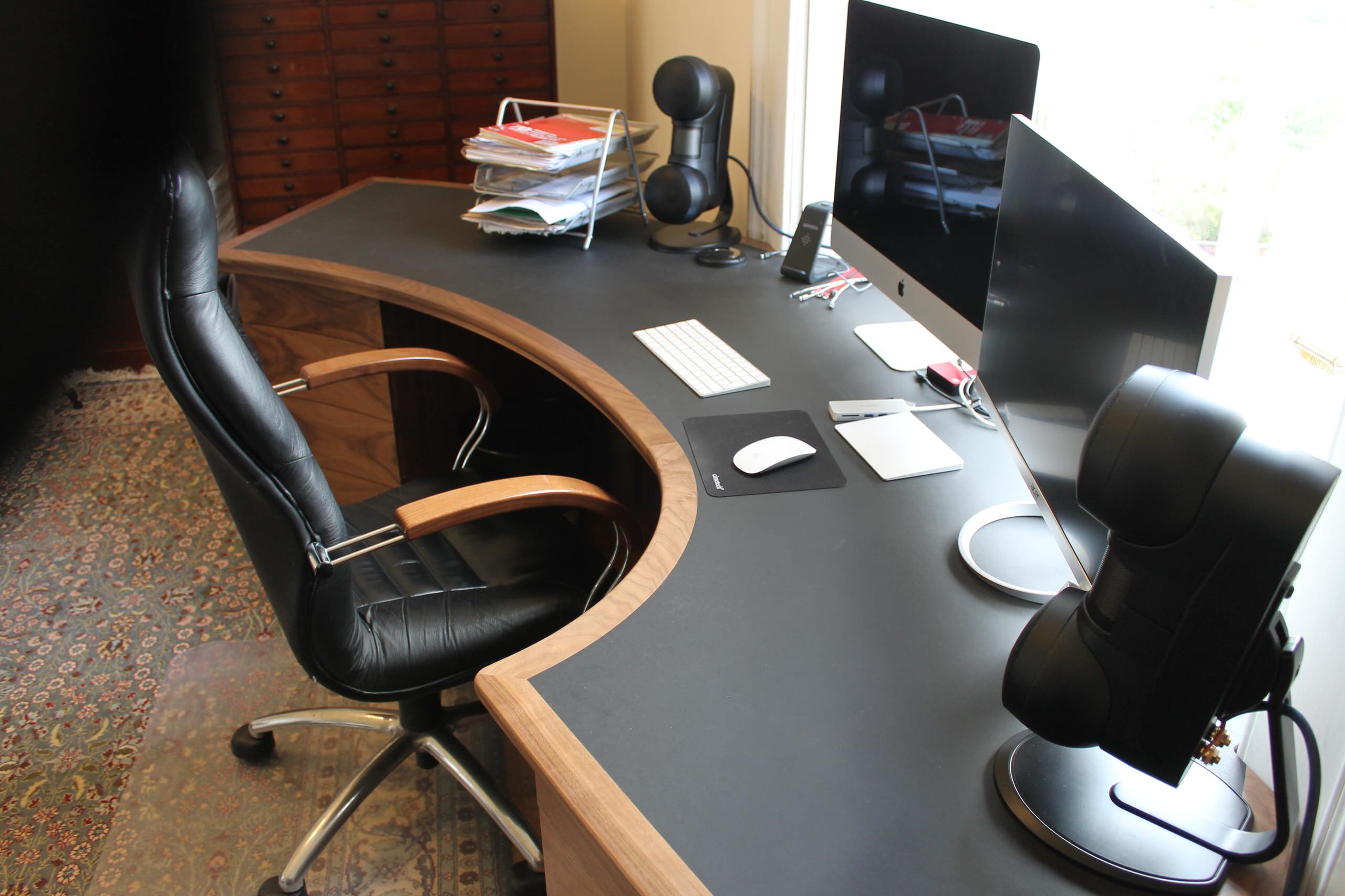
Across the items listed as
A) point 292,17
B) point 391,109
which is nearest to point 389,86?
point 391,109

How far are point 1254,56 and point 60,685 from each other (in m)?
2.03

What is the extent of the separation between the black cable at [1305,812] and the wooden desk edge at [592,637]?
400 mm

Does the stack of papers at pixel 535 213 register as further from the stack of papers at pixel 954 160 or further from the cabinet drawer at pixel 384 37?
the cabinet drawer at pixel 384 37

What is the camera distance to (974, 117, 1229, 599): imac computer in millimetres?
727

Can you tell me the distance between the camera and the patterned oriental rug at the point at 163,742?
146cm

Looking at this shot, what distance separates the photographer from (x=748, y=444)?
1.23 m

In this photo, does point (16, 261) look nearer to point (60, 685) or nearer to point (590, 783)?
point (590, 783)

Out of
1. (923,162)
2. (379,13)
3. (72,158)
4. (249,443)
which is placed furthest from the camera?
(379,13)

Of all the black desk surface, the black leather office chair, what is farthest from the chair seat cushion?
the black desk surface

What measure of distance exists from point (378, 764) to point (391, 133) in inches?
77.8

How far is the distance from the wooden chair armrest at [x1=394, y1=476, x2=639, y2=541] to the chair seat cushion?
14cm

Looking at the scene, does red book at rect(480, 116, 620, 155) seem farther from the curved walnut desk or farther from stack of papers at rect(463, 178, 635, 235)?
the curved walnut desk

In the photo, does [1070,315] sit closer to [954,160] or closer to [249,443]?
[954,160]

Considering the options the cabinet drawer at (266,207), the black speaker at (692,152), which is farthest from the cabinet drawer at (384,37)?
the black speaker at (692,152)
